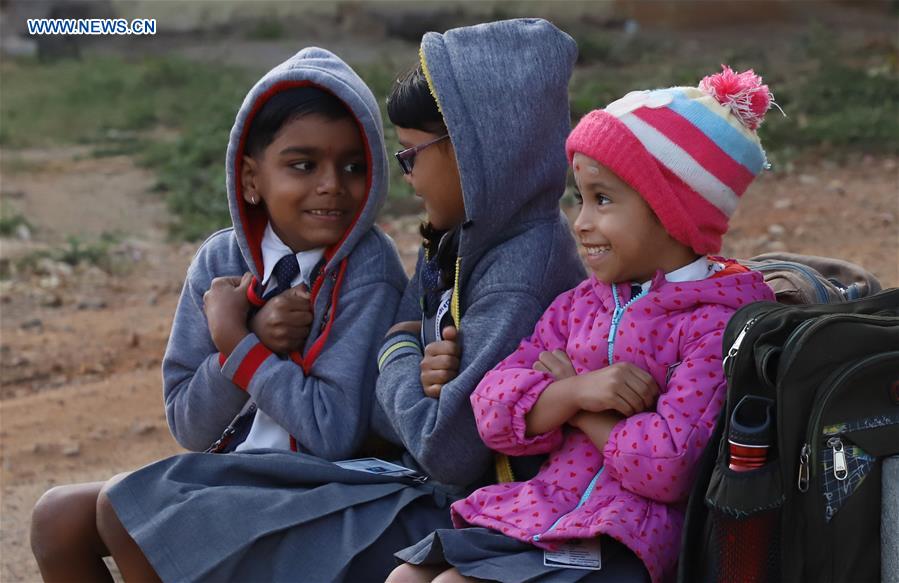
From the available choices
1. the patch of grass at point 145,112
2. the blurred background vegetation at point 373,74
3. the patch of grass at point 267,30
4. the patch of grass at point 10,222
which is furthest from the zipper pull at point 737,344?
the patch of grass at point 267,30

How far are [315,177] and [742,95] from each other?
117cm

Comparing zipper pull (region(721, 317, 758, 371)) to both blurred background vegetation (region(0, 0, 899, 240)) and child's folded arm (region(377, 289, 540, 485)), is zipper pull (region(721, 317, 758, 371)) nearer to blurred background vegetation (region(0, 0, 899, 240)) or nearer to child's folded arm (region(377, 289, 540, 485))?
child's folded arm (region(377, 289, 540, 485))

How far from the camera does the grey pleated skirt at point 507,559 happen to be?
2.46 meters

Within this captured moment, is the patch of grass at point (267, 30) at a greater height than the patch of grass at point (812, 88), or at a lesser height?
greater

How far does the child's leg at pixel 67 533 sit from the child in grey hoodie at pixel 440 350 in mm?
212

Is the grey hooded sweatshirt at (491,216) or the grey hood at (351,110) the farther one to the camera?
the grey hood at (351,110)

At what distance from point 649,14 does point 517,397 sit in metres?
11.7

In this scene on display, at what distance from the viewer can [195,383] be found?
3.27m

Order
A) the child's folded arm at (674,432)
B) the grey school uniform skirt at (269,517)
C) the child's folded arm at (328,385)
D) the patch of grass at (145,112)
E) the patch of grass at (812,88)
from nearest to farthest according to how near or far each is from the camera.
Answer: the child's folded arm at (674,432)
the grey school uniform skirt at (269,517)
the child's folded arm at (328,385)
the patch of grass at (812,88)
the patch of grass at (145,112)

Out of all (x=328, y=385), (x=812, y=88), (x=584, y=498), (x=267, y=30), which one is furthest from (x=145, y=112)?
(x=584, y=498)

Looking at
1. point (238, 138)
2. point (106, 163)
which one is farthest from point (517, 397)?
point (106, 163)

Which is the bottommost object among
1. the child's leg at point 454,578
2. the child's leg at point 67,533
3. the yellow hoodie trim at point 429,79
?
the child's leg at point 67,533

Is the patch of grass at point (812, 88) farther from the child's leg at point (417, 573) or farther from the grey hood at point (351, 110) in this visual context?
the child's leg at point (417, 573)

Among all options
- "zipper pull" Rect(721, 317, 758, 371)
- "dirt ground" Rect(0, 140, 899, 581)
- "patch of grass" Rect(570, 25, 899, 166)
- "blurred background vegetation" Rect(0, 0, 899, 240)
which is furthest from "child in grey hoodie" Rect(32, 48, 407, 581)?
"blurred background vegetation" Rect(0, 0, 899, 240)
